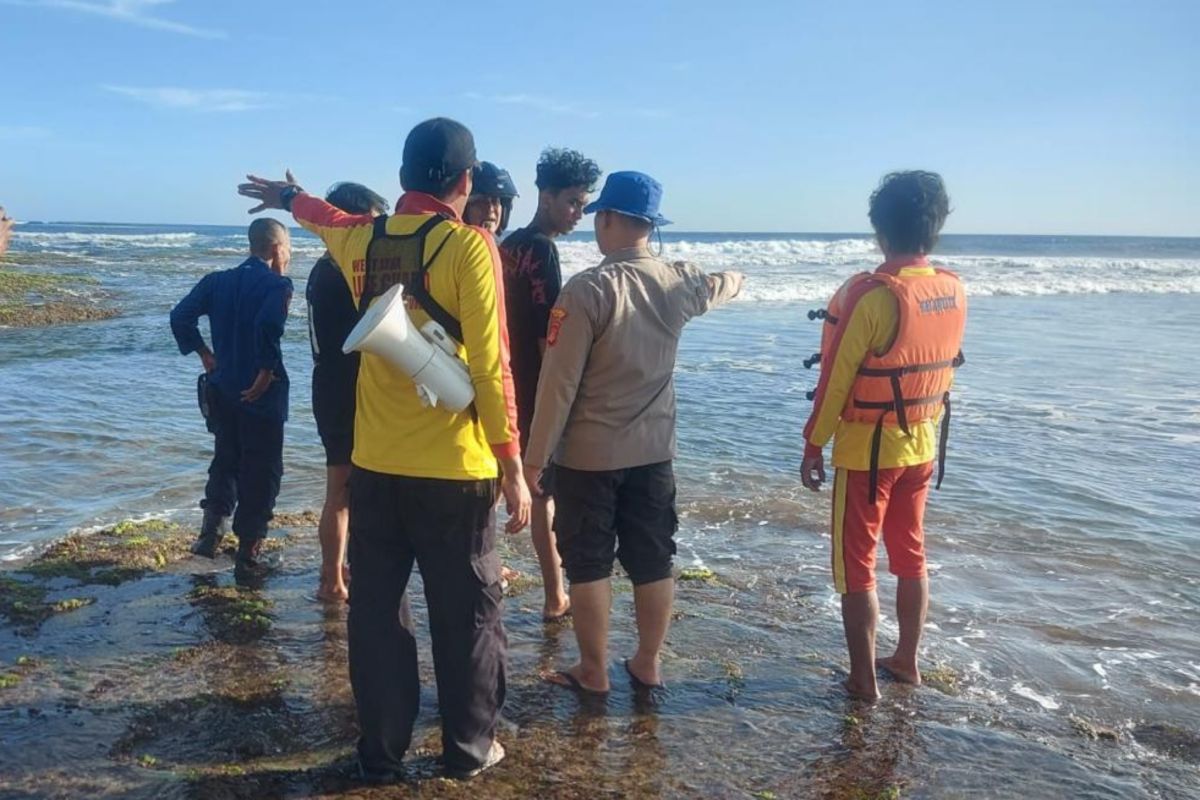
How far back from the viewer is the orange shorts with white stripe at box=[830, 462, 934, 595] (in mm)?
4152

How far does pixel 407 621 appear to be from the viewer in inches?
138

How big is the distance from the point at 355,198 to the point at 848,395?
2.66 m

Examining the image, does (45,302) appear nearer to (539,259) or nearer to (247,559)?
(247,559)

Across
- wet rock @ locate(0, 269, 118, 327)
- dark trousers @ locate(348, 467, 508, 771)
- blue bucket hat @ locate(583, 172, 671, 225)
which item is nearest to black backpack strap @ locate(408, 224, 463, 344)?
dark trousers @ locate(348, 467, 508, 771)

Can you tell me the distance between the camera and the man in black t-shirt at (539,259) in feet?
14.6

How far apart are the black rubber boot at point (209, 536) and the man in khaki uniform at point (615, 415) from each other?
8.95 ft

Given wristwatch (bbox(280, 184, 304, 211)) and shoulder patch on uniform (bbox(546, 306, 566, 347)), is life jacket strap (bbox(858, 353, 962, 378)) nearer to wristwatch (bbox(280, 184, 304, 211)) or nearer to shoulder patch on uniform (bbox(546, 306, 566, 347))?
shoulder patch on uniform (bbox(546, 306, 566, 347))

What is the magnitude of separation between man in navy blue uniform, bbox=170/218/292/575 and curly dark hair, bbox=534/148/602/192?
5.90 feet

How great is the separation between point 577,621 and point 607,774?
29.3 inches

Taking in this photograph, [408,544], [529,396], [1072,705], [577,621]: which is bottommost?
[1072,705]

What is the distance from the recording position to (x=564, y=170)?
448 centimetres

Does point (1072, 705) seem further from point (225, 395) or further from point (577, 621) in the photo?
point (225, 395)

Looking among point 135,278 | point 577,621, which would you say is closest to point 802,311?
point 577,621

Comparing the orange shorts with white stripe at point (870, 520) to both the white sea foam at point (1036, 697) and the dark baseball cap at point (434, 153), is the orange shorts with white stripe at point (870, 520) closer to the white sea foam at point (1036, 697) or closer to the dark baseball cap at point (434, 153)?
the white sea foam at point (1036, 697)
